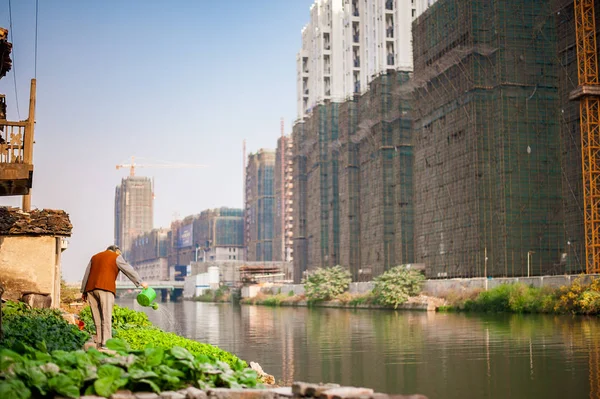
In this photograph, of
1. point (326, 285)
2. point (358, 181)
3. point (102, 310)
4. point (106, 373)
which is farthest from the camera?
point (358, 181)

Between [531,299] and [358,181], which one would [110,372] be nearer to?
[531,299]

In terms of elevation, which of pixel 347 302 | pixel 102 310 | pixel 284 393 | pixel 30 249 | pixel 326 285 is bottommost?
pixel 347 302

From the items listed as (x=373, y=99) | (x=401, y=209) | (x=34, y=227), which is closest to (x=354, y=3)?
(x=373, y=99)

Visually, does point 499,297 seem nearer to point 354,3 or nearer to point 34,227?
point 34,227

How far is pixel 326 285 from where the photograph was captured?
85750 millimetres

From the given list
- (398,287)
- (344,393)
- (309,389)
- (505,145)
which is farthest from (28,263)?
(505,145)

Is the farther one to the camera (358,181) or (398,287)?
(358,181)

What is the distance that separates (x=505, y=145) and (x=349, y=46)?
A: 52287mm

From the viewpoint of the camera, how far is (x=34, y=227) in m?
22.6

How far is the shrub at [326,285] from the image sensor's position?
85.5 meters

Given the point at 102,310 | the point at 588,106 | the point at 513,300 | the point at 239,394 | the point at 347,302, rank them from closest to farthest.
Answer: the point at 239,394 < the point at 102,310 < the point at 513,300 < the point at 588,106 < the point at 347,302

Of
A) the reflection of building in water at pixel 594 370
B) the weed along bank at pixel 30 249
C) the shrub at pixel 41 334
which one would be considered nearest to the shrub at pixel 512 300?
the reflection of building in water at pixel 594 370

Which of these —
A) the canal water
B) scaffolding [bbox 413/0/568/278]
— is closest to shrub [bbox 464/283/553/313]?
scaffolding [bbox 413/0/568/278]

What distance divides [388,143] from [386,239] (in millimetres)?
11745
